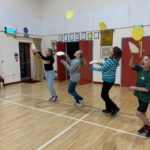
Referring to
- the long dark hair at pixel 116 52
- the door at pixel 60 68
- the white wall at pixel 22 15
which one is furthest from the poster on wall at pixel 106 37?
the long dark hair at pixel 116 52

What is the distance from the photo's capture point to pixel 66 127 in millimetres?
3041

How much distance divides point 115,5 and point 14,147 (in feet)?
20.8

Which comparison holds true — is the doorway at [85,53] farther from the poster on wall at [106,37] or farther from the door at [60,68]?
the poster on wall at [106,37]

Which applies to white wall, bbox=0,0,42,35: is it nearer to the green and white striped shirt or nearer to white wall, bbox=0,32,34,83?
Answer: white wall, bbox=0,32,34,83

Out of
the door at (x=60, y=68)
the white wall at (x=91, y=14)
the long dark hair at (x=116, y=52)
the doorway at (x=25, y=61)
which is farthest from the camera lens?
the doorway at (x=25, y=61)

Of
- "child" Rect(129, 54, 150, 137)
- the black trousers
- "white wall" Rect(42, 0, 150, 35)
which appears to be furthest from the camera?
"white wall" Rect(42, 0, 150, 35)

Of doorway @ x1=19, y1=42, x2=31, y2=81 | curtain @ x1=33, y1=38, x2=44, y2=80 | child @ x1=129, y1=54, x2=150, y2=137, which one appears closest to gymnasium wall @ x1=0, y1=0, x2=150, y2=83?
curtain @ x1=33, y1=38, x2=44, y2=80

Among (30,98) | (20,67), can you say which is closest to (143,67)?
(30,98)

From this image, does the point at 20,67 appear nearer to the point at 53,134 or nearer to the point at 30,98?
the point at 30,98

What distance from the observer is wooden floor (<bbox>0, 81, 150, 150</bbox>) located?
8.03 feet

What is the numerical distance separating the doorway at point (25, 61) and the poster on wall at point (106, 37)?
149 inches

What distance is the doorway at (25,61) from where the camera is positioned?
8.34 metres

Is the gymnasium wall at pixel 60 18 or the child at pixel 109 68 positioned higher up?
the gymnasium wall at pixel 60 18

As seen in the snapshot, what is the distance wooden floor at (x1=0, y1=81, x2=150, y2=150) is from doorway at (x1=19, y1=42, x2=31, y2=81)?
4.04 m
